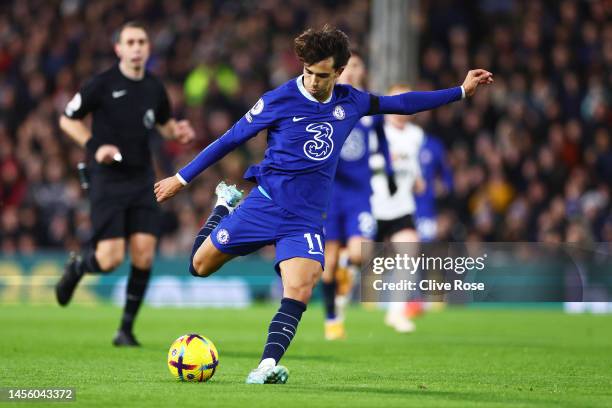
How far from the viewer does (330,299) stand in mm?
12148

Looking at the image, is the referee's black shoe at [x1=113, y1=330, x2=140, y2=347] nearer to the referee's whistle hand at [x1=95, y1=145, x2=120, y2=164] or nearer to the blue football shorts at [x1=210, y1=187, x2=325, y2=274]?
the referee's whistle hand at [x1=95, y1=145, x2=120, y2=164]

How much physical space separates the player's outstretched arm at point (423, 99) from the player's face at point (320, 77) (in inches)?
17.8

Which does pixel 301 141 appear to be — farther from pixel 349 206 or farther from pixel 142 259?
pixel 349 206

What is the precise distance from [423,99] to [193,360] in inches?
91.3

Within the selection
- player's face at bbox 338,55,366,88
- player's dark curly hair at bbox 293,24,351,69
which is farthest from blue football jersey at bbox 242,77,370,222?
player's face at bbox 338,55,366,88

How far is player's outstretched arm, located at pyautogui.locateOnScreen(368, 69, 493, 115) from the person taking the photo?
803 cm

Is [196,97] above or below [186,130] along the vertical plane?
above

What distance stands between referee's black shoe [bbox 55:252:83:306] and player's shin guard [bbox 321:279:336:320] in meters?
2.60

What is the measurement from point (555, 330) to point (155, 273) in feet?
27.6

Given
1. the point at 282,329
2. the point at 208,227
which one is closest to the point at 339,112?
the point at 208,227

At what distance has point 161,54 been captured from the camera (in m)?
24.0

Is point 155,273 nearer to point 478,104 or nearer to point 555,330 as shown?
point 478,104

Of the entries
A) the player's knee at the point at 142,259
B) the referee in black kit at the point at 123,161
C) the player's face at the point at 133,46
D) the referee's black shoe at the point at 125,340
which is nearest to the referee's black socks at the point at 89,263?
the referee in black kit at the point at 123,161

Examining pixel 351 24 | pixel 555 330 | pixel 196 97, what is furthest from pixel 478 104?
pixel 555 330
